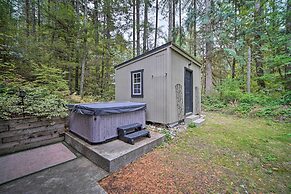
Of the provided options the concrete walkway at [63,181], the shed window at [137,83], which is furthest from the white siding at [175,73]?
the concrete walkway at [63,181]

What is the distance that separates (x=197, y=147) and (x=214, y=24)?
31.8ft

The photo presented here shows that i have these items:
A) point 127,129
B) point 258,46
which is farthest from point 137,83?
point 258,46

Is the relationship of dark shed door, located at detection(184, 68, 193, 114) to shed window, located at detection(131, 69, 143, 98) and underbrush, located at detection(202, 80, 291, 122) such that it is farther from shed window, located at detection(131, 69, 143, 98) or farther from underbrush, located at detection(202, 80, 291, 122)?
underbrush, located at detection(202, 80, 291, 122)

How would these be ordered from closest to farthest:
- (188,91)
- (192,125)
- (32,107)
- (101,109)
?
(101,109) < (32,107) < (192,125) < (188,91)

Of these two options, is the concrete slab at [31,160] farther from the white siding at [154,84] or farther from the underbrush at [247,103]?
the underbrush at [247,103]

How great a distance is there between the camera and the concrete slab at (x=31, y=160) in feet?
7.68

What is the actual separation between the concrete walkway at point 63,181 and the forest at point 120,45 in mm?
1695

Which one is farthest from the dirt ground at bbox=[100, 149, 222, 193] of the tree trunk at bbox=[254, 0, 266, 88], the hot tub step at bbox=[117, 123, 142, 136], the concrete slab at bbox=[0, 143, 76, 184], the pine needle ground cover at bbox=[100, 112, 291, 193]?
the tree trunk at bbox=[254, 0, 266, 88]

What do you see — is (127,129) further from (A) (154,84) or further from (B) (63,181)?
(A) (154,84)

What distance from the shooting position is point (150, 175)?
2.29 metres

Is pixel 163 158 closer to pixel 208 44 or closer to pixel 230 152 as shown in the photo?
pixel 230 152

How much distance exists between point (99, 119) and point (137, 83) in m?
3.06

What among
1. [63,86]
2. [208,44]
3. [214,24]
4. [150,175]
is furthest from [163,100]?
[214,24]

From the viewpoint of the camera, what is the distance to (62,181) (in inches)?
83.1
